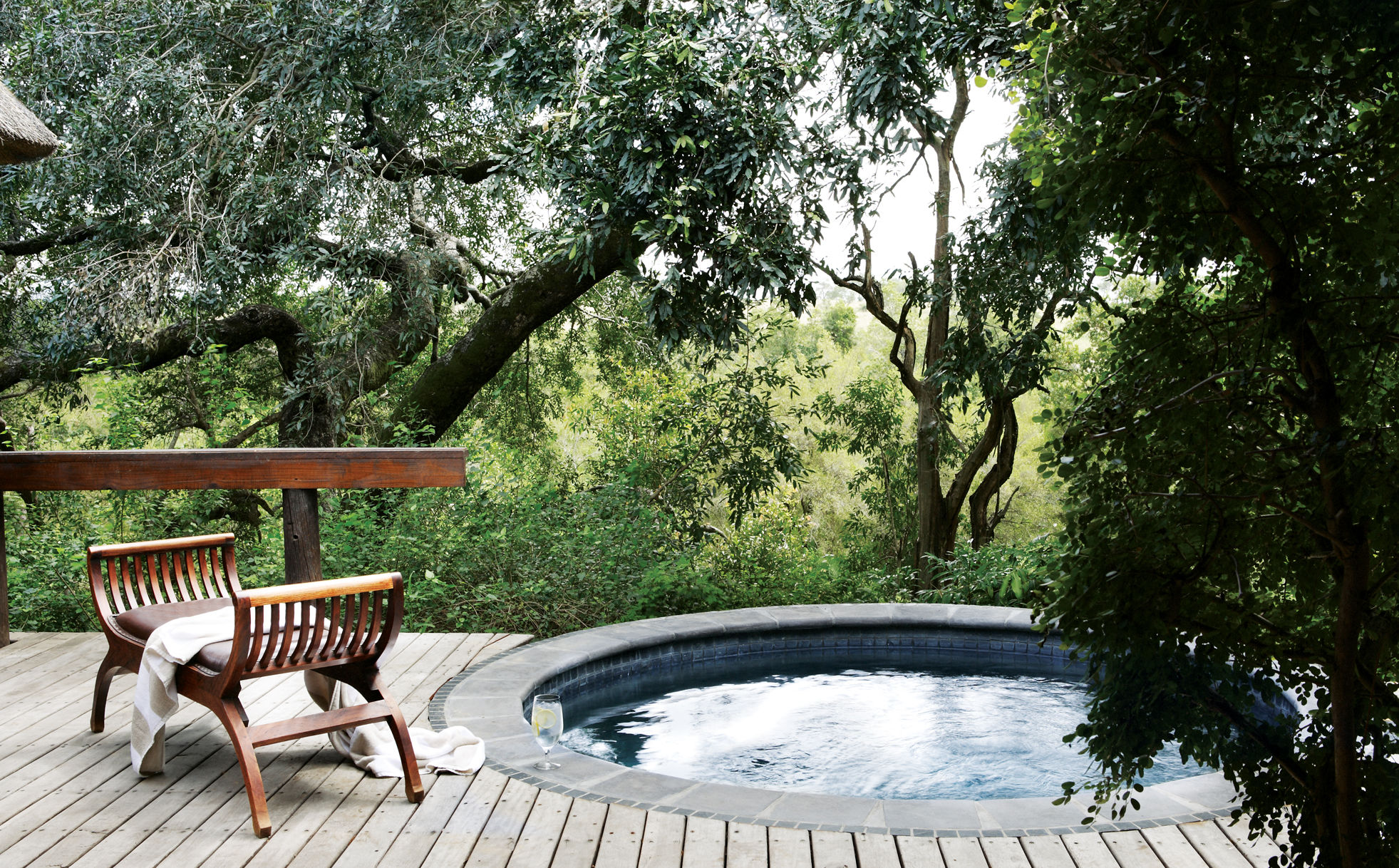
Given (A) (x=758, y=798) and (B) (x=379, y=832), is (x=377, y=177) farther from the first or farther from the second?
(A) (x=758, y=798)

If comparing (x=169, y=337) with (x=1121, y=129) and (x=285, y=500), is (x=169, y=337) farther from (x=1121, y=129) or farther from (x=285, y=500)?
(x=1121, y=129)

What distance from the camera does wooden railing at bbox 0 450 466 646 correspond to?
152 inches

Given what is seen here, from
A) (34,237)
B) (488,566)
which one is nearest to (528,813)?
(488,566)

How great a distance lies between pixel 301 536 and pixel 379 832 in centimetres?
142

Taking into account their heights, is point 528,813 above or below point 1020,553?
below

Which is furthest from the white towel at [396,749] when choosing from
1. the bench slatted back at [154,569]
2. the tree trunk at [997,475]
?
the tree trunk at [997,475]

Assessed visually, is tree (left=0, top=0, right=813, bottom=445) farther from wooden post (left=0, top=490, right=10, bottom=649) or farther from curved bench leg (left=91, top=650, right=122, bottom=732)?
curved bench leg (left=91, top=650, right=122, bottom=732)

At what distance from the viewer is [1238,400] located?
173 centimetres

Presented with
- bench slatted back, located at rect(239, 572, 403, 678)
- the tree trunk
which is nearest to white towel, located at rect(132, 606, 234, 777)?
bench slatted back, located at rect(239, 572, 403, 678)

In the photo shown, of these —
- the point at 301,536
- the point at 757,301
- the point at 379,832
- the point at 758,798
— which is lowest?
the point at 379,832

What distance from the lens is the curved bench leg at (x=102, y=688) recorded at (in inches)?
143

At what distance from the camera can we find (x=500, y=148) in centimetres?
759

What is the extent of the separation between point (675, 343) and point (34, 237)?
656cm

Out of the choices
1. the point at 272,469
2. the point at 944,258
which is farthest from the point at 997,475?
the point at 272,469
